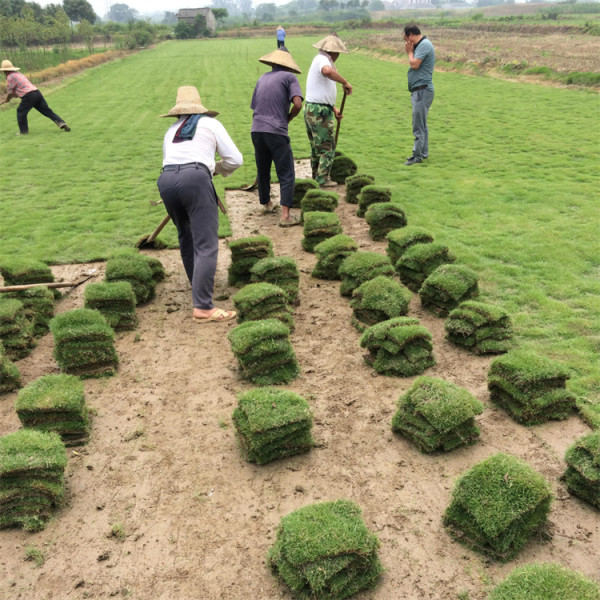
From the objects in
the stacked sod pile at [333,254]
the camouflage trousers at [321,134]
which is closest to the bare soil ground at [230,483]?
the stacked sod pile at [333,254]

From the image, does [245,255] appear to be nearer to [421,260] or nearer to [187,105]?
[187,105]

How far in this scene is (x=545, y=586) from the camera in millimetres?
2936

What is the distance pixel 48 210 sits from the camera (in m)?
10.6

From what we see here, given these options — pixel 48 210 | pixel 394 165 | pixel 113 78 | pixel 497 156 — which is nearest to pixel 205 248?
pixel 48 210

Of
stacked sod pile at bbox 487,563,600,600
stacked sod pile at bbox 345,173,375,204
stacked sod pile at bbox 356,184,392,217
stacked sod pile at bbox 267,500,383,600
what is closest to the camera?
stacked sod pile at bbox 487,563,600,600

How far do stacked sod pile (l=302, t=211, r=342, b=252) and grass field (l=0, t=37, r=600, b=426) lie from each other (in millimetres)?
1794

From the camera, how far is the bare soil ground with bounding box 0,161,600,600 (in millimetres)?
3451

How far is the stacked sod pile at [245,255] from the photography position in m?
7.29

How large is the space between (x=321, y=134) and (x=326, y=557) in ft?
28.3

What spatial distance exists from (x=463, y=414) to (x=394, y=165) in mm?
9451

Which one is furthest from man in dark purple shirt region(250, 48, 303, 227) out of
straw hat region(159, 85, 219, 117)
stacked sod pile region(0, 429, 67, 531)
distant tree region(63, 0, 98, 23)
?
distant tree region(63, 0, 98, 23)

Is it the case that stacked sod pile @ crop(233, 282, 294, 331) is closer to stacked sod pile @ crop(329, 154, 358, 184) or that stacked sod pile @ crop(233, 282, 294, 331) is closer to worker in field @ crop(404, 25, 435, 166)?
stacked sod pile @ crop(329, 154, 358, 184)

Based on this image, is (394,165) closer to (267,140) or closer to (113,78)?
(267,140)

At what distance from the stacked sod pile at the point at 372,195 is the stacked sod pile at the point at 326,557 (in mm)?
6972
